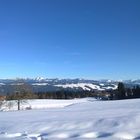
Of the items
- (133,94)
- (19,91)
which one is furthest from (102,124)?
(133,94)

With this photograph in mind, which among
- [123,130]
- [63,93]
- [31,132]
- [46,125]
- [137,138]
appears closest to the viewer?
[137,138]

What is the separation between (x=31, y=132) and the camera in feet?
41.1

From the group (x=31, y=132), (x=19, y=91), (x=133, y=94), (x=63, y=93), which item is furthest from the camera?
(x=63, y=93)

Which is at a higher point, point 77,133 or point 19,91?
point 19,91

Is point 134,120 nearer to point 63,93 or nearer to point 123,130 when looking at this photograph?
point 123,130

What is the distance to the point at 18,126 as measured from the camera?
1408 centimetres

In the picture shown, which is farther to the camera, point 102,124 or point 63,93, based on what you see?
point 63,93

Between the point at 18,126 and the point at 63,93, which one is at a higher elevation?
the point at 63,93

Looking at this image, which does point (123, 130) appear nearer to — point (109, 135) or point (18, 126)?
point (109, 135)

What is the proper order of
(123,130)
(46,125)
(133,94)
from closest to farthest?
(123,130) < (46,125) < (133,94)

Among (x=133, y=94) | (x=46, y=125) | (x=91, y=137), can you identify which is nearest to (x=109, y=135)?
(x=91, y=137)

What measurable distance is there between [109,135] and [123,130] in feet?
2.37

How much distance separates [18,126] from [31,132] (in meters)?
1.74

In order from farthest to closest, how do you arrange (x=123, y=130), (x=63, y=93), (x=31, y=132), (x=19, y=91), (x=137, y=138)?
1. (x=63, y=93)
2. (x=19, y=91)
3. (x=31, y=132)
4. (x=123, y=130)
5. (x=137, y=138)
